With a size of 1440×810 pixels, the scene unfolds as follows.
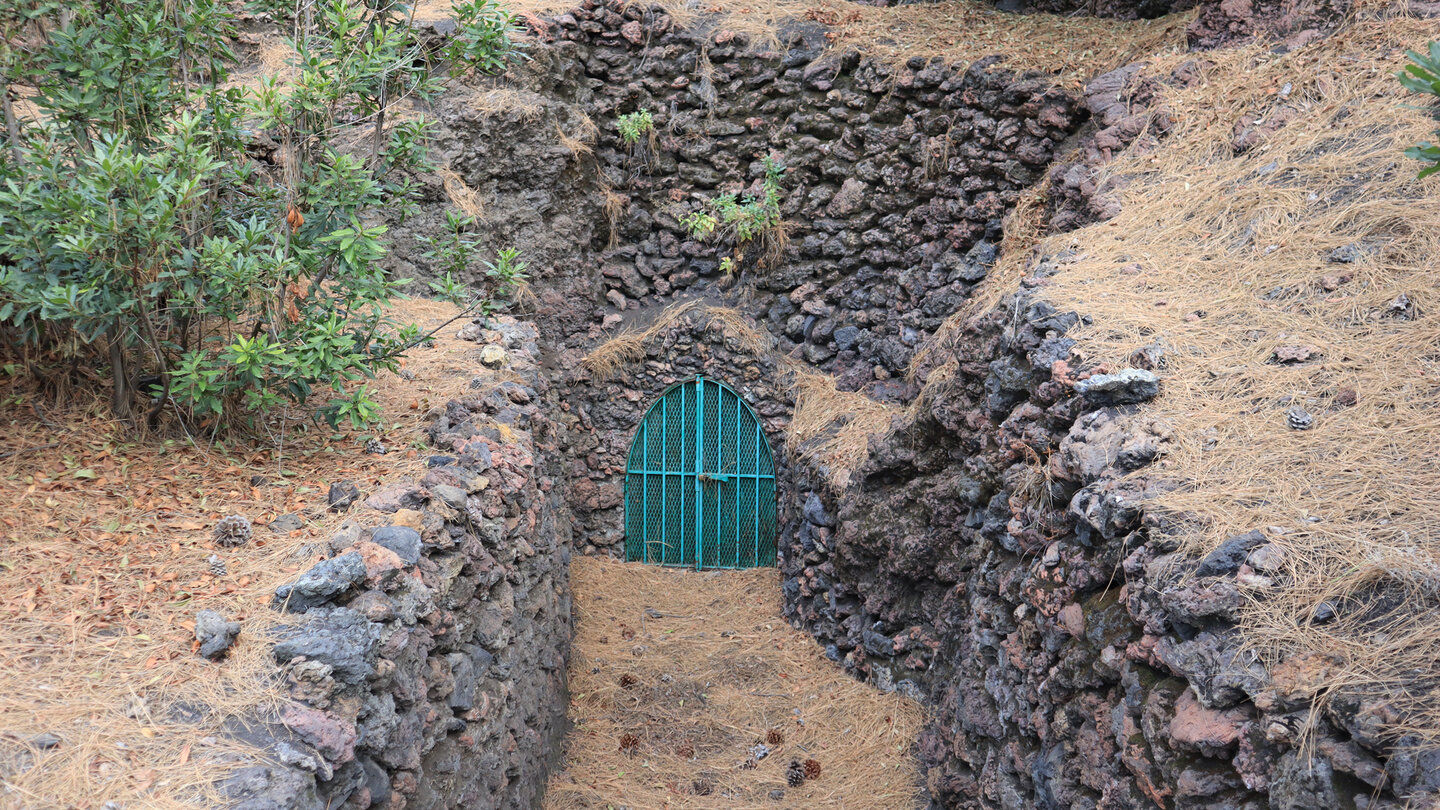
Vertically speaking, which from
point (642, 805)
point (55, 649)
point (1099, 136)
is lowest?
point (642, 805)

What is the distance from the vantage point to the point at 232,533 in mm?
3668

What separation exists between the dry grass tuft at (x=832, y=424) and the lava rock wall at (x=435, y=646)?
2503mm

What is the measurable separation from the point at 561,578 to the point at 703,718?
5.10ft

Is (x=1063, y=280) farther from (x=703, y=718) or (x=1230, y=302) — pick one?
(x=703, y=718)

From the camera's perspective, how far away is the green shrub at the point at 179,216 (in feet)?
11.9

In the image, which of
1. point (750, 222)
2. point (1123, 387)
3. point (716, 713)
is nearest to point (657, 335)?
point (750, 222)

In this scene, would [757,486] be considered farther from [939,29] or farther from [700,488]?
[939,29]

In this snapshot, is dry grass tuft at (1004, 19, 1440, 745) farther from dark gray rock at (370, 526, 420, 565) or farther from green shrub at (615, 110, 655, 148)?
green shrub at (615, 110, 655, 148)

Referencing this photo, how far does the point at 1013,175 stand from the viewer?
7.40 m

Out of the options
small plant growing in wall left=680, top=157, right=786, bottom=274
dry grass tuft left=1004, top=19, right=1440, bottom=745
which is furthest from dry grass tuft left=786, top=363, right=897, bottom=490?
dry grass tuft left=1004, top=19, right=1440, bottom=745

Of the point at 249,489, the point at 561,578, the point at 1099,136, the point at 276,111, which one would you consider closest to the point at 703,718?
the point at 561,578

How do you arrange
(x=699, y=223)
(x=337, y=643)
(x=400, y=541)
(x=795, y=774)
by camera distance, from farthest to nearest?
(x=699, y=223) → (x=795, y=774) → (x=400, y=541) → (x=337, y=643)

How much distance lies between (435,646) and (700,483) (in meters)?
5.04

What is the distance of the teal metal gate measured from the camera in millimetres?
8656
